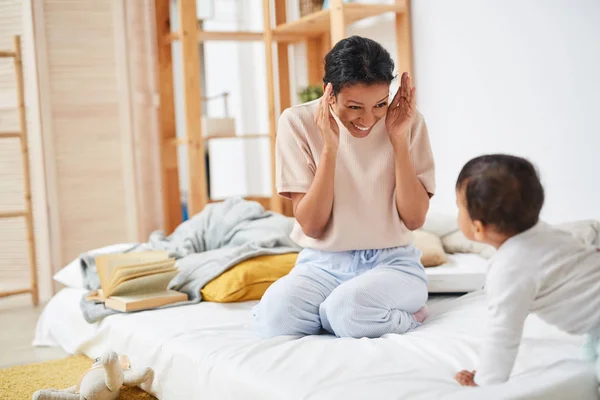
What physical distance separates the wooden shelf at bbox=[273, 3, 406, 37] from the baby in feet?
6.28

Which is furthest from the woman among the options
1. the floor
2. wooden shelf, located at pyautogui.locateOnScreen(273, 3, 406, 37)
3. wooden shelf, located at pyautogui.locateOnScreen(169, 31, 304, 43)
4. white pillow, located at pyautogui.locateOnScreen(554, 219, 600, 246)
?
wooden shelf, located at pyautogui.locateOnScreen(169, 31, 304, 43)

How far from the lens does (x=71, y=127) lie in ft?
12.9

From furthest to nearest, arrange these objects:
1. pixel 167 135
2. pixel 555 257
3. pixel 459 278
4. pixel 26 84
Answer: pixel 167 135, pixel 26 84, pixel 459 278, pixel 555 257

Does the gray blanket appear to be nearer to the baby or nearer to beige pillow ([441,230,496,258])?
beige pillow ([441,230,496,258])

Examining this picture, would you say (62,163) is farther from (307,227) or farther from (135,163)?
(307,227)

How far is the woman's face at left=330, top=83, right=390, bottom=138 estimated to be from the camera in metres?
1.79

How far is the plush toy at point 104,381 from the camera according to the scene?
1.88 meters

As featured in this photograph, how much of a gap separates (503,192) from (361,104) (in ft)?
1.85

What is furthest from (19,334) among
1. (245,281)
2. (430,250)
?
(430,250)

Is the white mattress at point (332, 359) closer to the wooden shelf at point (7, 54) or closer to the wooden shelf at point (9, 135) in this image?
the wooden shelf at point (9, 135)

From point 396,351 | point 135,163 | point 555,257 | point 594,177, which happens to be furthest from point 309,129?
point 135,163

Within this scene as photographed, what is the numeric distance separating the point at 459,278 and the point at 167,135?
2.34m

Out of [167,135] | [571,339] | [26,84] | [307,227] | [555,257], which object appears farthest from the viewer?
[167,135]

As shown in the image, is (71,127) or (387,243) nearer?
(387,243)
